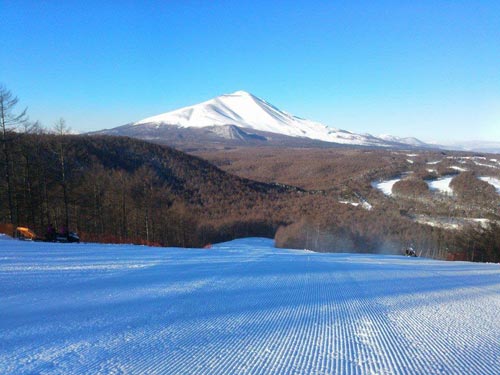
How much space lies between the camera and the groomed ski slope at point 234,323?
3154mm

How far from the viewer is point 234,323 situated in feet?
13.6

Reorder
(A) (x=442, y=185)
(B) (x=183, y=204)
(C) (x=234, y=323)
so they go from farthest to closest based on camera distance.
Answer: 1. (A) (x=442, y=185)
2. (B) (x=183, y=204)
3. (C) (x=234, y=323)

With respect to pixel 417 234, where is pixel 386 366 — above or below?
above

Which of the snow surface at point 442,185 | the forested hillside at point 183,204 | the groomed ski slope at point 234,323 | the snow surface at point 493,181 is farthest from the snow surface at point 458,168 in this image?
the groomed ski slope at point 234,323

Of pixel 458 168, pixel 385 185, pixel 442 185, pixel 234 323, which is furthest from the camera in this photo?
pixel 458 168

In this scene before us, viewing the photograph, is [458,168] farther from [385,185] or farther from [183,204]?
[183,204]

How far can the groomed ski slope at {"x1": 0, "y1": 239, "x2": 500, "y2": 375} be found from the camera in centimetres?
315

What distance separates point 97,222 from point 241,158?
130762 mm

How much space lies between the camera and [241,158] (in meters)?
158

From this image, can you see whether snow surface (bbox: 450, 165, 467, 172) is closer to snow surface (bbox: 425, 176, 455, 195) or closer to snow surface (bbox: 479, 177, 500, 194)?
snow surface (bbox: 425, 176, 455, 195)

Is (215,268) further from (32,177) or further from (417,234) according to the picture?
(417,234)

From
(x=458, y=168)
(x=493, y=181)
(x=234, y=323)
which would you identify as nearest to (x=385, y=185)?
(x=493, y=181)

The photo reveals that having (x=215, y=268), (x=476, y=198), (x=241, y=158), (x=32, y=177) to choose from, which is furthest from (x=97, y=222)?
(x=241, y=158)

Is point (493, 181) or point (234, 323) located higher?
point (234, 323)
